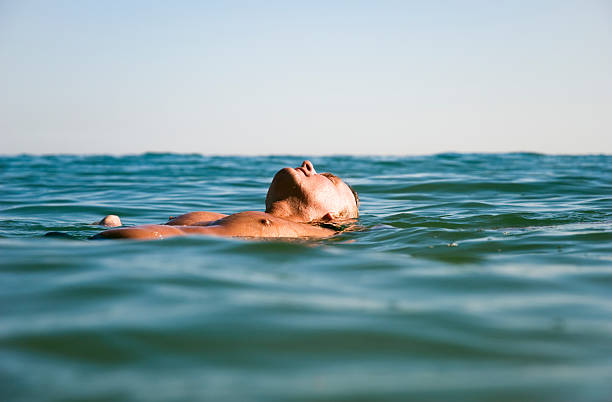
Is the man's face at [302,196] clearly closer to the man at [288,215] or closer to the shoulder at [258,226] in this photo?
the man at [288,215]

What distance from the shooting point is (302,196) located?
5562mm

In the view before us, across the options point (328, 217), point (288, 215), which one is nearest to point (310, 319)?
point (288, 215)

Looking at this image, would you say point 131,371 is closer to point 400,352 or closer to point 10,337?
point 10,337

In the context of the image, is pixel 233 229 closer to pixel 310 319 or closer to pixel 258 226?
pixel 258 226

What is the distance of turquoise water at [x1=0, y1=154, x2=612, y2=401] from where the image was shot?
1.82 m

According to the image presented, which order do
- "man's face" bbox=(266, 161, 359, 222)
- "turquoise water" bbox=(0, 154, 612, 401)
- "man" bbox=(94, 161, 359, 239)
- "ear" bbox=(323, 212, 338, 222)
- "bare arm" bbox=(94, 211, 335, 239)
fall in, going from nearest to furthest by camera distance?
"turquoise water" bbox=(0, 154, 612, 401), "bare arm" bbox=(94, 211, 335, 239), "man" bbox=(94, 161, 359, 239), "man's face" bbox=(266, 161, 359, 222), "ear" bbox=(323, 212, 338, 222)

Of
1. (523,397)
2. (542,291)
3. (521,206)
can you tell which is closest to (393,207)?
(521,206)

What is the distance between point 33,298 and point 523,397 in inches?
88.6

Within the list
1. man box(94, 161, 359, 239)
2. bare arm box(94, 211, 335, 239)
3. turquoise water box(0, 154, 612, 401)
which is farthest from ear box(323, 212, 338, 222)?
turquoise water box(0, 154, 612, 401)

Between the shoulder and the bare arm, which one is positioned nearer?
the bare arm

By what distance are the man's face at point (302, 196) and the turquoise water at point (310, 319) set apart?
86 centimetres

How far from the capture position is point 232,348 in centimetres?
209

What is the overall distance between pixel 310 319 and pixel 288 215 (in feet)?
10.4

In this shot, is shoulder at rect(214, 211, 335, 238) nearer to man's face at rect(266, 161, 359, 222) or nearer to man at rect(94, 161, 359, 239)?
man at rect(94, 161, 359, 239)
